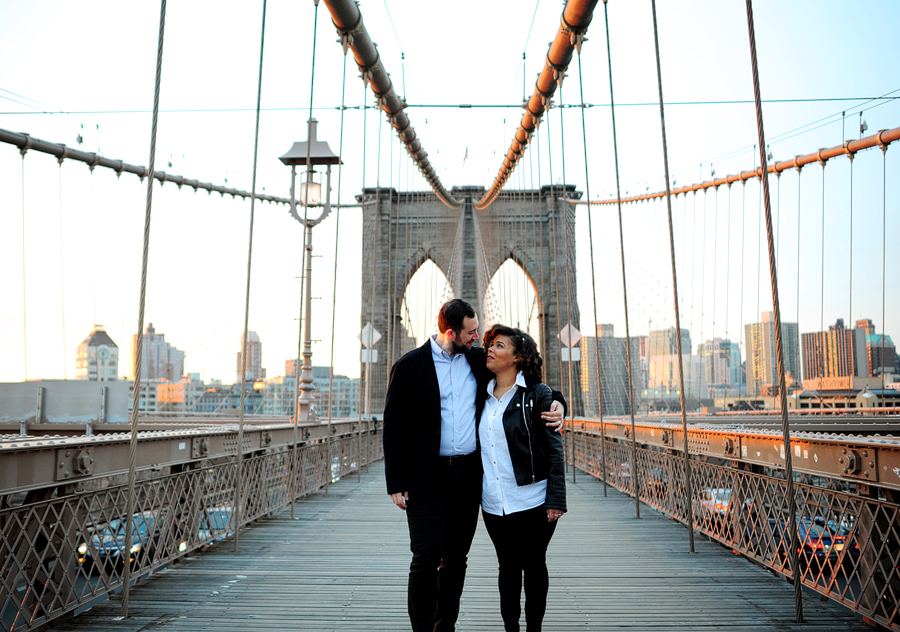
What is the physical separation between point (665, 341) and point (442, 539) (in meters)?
17.9

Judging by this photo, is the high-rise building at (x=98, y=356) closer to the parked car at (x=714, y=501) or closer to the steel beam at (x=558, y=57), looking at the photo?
the steel beam at (x=558, y=57)

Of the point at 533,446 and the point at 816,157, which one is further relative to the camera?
the point at 816,157

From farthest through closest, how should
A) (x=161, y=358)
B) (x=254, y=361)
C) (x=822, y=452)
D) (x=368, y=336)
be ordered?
(x=254, y=361), (x=161, y=358), (x=368, y=336), (x=822, y=452)

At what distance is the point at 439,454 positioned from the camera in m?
2.15

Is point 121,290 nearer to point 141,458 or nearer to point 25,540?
point 141,458

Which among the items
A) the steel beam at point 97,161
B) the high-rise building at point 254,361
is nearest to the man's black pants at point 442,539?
the steel beam at point 97,161

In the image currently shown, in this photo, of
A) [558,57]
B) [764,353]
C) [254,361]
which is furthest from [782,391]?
[254,361]

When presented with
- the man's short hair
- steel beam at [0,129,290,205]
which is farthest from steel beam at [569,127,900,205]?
steel beam at [0,129,290,205]

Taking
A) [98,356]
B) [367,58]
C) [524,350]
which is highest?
[367,58]

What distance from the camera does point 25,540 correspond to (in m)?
2.33

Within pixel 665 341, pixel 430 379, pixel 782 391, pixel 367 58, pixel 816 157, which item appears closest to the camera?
pixel 430 379

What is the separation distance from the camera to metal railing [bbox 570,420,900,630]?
2320mm

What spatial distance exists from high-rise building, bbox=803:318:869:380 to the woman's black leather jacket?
1464cm

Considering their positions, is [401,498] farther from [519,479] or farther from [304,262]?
[304,262]
